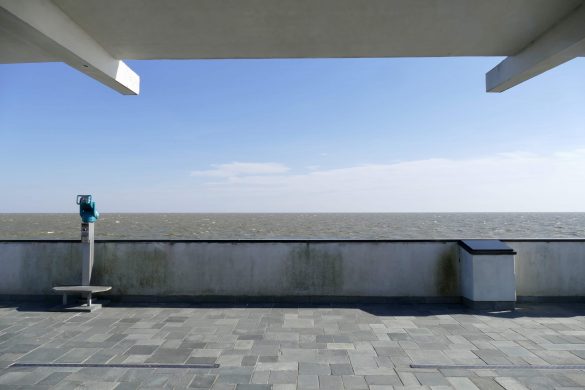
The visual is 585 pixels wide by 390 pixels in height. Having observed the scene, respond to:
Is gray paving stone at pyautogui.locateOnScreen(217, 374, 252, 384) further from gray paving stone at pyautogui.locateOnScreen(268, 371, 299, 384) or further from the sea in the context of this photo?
the sea

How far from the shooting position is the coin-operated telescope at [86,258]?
615cm

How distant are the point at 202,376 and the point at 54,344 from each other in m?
2.21

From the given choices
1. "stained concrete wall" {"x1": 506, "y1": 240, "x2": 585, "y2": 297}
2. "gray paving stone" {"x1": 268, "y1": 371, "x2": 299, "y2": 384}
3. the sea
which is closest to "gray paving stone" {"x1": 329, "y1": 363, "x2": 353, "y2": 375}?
"gray paving stone" {"x1": 268, "y1": 371, "x2": 299, "y2": 384}

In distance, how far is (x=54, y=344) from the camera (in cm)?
460

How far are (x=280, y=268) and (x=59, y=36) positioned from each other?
4738mm

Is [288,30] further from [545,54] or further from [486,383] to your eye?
[486,383]

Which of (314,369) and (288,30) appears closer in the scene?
(314,369)

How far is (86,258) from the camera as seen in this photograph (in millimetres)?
6617

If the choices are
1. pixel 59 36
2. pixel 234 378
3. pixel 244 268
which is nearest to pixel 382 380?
pixel 234 378

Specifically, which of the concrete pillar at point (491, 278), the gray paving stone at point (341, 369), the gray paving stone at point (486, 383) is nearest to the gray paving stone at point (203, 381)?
the gray paving stone at point (341, 369)

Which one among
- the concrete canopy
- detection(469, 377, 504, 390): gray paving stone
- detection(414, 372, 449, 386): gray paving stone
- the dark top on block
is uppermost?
the concrete canopy

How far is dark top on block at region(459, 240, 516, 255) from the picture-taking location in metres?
6.19

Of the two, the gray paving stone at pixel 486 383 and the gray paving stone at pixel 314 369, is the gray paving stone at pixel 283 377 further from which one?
the gray paving stone at pixel 486 383

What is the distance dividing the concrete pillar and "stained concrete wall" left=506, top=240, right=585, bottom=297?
0.64m
